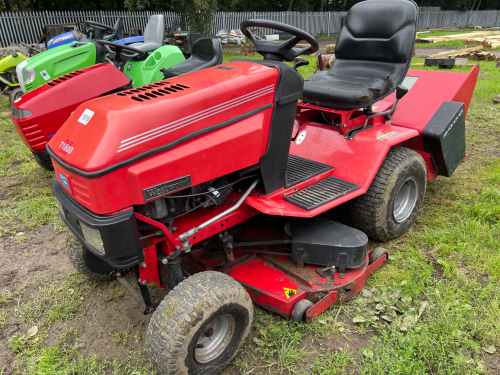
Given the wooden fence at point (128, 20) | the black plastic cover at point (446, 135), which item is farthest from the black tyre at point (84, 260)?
the wooden fence at point (128, 20)

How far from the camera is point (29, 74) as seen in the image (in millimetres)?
4598

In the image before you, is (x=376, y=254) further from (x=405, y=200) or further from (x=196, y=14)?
(x=196, y=14)

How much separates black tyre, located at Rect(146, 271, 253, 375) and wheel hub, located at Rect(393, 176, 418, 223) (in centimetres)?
158

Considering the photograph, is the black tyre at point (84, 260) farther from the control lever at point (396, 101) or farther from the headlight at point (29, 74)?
the headlight at point (29, 74)

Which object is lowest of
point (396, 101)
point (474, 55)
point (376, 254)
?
point (474, 55)

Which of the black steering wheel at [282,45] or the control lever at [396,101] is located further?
the control lever at [396,101]

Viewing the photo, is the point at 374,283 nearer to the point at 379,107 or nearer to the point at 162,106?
the point at 379,107

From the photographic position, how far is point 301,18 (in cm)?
2208

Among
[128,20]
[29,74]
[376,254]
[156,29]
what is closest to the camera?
[376,254]

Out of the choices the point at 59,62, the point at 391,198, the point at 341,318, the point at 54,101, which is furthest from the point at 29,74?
the point at 341,318

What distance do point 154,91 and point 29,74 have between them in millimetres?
3479

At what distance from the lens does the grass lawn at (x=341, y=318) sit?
1.99m

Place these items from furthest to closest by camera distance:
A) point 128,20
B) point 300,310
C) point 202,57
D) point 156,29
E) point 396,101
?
point 128,20 < point 156,29 < point 396,101 < point 202,57 < point 300,310

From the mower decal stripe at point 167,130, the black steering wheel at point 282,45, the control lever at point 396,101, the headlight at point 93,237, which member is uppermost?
the black steering wheel at point 282,45
